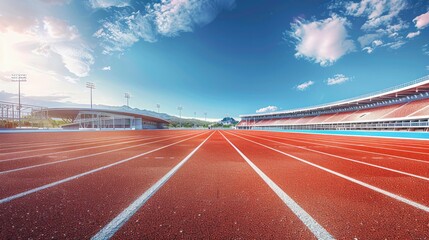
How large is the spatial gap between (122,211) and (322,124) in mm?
52823

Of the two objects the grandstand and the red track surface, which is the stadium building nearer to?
the grandstand

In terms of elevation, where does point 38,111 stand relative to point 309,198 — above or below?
above

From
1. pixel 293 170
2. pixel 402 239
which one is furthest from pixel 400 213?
pixel 293 170

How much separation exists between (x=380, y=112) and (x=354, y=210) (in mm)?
45509

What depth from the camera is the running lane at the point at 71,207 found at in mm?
1814

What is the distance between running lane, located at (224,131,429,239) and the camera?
184 centimetres

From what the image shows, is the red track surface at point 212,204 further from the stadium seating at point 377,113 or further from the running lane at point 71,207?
the stadium seating at point 377,113

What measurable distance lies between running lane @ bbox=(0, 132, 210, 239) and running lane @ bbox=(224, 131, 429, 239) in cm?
259

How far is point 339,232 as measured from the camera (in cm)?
182

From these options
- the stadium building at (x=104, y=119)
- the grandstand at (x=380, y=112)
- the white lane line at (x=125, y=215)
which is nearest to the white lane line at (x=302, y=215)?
the white lane line at (x=125, y=215)

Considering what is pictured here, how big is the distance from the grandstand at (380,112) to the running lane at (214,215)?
3431cm

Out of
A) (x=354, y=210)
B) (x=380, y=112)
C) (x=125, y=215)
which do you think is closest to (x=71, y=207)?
(x=125, y=215)

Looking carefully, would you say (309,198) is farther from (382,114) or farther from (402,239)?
(382,114)

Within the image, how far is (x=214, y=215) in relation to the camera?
2164mm
